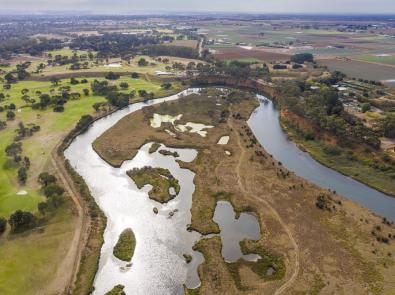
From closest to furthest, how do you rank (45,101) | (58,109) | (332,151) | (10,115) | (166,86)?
(332,151) < (10,115) < (58,109) < (45,101) < (166,86)

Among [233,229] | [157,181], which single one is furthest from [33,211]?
[233,229]

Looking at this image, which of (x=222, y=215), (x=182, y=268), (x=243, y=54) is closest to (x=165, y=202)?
(x=222, y=215)

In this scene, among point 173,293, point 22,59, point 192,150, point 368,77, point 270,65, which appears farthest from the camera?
point 22,59

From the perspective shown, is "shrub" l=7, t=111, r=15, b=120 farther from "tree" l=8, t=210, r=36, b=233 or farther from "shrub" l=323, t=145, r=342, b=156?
"shrub" l=323, t=145, r=342, b=156

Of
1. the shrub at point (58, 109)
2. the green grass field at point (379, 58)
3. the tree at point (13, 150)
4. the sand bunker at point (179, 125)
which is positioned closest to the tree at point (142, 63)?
the shrub at point (58, 109)

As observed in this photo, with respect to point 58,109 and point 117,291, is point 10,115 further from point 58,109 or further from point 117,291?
point 117,291

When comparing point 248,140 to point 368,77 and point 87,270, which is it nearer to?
point 87,270
